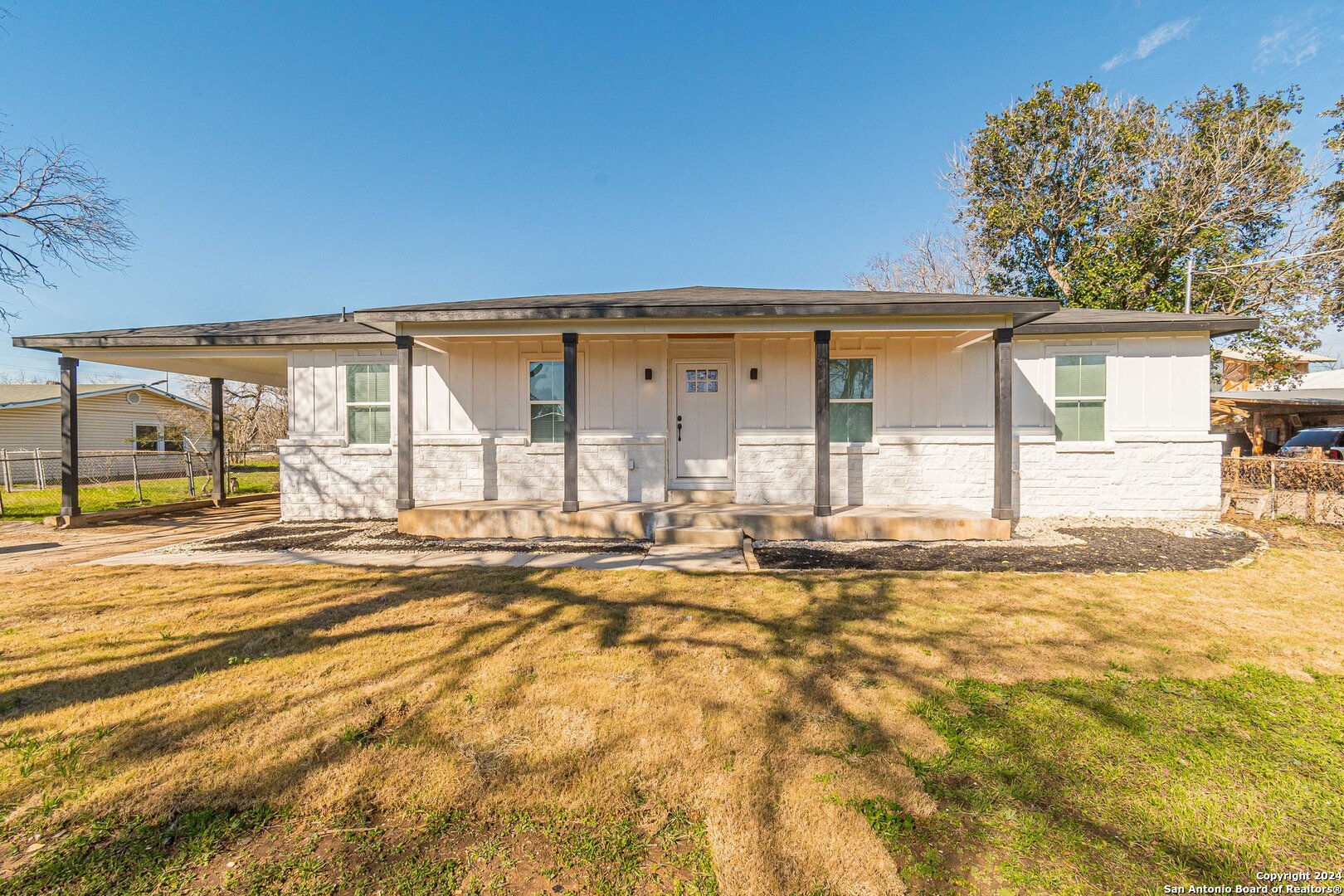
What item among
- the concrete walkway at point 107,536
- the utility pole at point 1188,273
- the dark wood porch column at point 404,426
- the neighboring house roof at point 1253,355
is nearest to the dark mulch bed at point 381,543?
the dark wood porch column at point 404,426

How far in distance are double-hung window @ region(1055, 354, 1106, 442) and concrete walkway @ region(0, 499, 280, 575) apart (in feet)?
40.0

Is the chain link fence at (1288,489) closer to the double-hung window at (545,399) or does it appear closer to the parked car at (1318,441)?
the parked car at (1318,441)

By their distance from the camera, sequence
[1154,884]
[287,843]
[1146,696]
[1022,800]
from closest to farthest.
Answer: [1154,884]
[287,843]
[1022,800]
[1146,696]

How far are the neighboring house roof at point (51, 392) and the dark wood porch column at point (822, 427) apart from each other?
2444 centimetres

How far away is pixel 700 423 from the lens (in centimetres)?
825

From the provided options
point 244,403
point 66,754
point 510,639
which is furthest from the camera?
point 244,403

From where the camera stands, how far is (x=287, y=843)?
1739 millimetres

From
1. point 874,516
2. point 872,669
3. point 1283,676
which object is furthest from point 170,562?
point 1283,676

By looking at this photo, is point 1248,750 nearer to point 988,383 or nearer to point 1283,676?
point 1283,676

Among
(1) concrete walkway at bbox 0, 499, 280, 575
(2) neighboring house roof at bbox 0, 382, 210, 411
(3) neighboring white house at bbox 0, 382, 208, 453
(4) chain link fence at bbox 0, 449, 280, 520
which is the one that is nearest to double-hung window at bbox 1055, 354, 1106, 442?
(1) concrete walkway at bbox 0, 499, 280, 575

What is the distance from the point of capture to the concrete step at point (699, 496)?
7965 millimetres

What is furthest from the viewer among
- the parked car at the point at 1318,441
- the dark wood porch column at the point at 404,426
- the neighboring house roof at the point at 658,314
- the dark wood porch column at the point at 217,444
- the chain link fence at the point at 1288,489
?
the parked car at the point at 1318,441

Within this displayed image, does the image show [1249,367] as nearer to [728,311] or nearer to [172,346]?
[728,311]

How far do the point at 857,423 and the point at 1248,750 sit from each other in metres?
5.88
